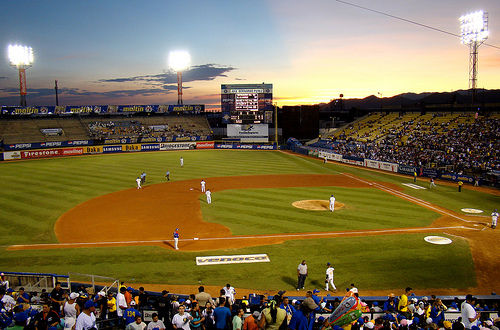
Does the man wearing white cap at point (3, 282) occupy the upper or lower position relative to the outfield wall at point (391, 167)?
lower

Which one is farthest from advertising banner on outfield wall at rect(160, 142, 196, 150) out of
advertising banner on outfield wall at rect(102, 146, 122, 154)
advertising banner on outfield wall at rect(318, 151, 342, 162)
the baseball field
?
the baseball field

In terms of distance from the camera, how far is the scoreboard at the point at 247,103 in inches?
2485

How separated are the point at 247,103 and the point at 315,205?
41.9 m

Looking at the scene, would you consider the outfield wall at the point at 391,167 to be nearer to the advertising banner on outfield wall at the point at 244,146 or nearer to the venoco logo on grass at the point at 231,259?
the advertising banner on outfield wall at the point at 244,146

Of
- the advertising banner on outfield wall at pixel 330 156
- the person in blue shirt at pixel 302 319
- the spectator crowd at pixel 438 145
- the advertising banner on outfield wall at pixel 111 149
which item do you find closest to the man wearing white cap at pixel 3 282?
the person in blue shirt at pixel 302 319

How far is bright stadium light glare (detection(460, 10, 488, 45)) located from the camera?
4188 centimetres

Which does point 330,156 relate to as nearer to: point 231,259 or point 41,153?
point 231,259

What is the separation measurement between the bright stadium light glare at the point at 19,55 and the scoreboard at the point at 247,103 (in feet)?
120

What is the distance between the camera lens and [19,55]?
60.7m

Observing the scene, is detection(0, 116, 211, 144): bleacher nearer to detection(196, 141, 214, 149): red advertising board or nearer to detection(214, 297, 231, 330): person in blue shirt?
detection(196, 141, 214, 149): red advertising board

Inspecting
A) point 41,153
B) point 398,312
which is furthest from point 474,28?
point 41,153

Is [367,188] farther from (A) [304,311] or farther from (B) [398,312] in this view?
(A) [304,311]

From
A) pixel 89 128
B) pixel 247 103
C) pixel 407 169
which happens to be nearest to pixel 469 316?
pixel 407 169

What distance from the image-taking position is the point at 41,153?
55.0m
